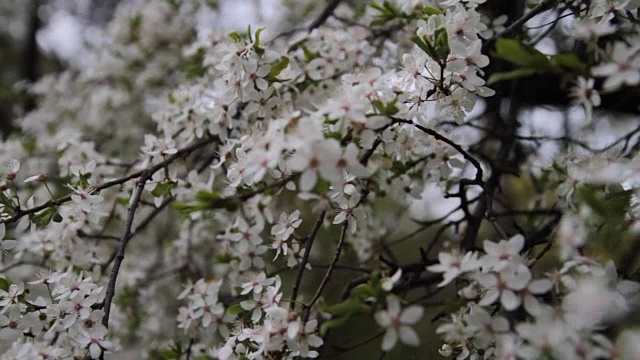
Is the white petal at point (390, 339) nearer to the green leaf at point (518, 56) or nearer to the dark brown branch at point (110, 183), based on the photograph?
the green leaf at point (518, 56)

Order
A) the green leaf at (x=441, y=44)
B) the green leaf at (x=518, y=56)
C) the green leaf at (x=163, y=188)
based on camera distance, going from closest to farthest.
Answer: the green leaf at (x=518, y=56) → the green leaf at (x=441, y=44) → the green leaf at (x=163, y=188)

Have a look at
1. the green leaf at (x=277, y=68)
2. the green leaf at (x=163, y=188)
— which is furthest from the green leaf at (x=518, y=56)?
the green leaf at (x=163, y=188)

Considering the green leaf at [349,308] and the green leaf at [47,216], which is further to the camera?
the green leaf at [47,216]

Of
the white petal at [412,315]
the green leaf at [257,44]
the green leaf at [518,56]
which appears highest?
the green leaf at [518,56]

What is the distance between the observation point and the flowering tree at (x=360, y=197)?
89cm

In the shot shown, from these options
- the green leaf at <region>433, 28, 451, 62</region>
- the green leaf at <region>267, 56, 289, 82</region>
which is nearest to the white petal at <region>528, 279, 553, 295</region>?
the green leaf at <region>433, 28, 451, 62</region>

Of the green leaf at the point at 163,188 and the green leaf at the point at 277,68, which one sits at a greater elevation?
the green leaf at the point at 277,68

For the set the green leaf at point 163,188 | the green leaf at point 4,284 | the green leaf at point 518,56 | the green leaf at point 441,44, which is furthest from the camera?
the green leaf at point 163,188

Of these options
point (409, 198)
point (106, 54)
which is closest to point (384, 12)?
point (409, 198)

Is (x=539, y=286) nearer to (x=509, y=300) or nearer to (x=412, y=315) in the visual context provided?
(x=509, y=300)

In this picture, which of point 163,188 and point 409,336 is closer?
Answer: point 409,336

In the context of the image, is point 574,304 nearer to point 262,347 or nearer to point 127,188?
point 262,347

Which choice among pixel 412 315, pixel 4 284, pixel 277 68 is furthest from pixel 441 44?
pixel 4 284

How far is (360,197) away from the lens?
1.20 meters
